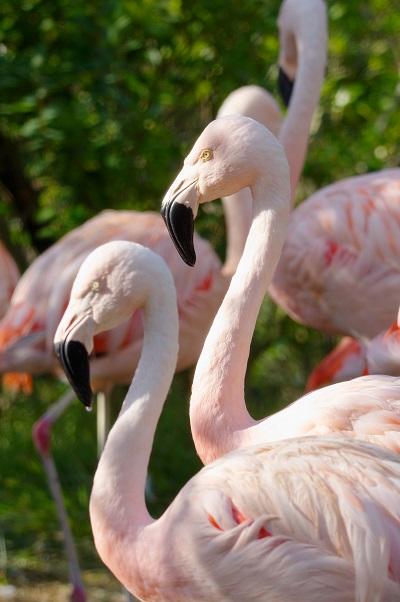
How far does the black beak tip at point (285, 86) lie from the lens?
5.76 m

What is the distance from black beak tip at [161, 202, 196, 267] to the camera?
12.1ft

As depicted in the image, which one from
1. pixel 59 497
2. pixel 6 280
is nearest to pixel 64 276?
pixel 59 497

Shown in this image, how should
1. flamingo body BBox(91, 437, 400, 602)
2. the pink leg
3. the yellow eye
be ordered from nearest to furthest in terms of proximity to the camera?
1. flamingo body BBox(91, 437, 400, 602)
2. the yellow eye
3. the pink leg

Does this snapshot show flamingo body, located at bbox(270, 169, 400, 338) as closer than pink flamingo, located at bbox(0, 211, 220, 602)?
Yes

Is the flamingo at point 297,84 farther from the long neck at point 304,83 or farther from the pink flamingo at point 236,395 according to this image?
the pink flamingo at point 236,395

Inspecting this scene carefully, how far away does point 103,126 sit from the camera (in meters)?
6.53

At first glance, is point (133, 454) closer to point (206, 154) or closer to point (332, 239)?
point (206, 154)

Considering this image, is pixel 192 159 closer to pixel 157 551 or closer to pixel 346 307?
pixel 157 551

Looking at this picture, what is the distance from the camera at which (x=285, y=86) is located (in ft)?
19.0

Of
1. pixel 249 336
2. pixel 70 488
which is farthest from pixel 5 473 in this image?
pixel 249 336

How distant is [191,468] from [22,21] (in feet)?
8.01

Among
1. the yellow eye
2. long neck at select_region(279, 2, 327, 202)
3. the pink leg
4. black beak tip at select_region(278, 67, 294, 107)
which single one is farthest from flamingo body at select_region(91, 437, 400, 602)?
black beak tip at select_region(278, 67, 294, 107)

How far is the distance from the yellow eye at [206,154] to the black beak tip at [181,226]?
0.17m

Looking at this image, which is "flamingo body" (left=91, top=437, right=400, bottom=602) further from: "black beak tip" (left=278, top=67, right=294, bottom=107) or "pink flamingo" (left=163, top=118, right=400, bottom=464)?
"black beak tip" (left=278, top=67, right=294, bottom=107)
